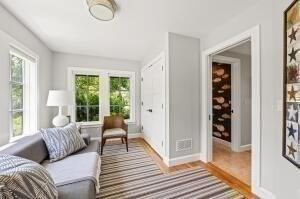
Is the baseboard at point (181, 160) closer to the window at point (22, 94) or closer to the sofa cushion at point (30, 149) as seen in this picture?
the sofa cushion at point (30, 149)

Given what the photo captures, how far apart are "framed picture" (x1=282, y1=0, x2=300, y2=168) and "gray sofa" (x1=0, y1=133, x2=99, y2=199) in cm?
165

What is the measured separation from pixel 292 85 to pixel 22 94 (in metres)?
3.49

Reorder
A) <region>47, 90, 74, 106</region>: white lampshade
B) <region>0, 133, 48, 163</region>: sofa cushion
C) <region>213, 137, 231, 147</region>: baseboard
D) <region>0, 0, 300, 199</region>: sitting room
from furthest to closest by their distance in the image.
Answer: <region>213, 137, 231, 147</region>: baseboard
<region>47, 90, 74, 106</region>: white lampshade
<region>0, 133, 48, 163</region>: sofa cushion
<region>0, 0, 300, 199</region>: sitting room

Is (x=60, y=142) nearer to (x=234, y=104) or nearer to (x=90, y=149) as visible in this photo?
(x=90, y=149)

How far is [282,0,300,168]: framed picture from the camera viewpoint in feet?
3.74

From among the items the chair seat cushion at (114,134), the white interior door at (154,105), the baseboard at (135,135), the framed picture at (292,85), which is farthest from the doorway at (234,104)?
the baseboard at (135,135)

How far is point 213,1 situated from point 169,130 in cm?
190

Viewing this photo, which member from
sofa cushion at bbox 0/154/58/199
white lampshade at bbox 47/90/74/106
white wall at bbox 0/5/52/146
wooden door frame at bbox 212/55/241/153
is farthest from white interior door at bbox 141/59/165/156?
white wall at bbox 0/5/52/146

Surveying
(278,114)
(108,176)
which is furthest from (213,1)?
(108,176)

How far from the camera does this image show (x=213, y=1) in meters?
1.75

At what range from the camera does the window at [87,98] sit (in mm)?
3863

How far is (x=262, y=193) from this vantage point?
170 centimetres

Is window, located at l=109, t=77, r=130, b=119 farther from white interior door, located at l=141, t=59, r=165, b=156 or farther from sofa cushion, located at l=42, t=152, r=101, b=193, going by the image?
sofa cushion, located at l=42, t=152, r=101, b=193

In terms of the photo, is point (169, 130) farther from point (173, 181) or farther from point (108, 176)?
point (108, 176)
